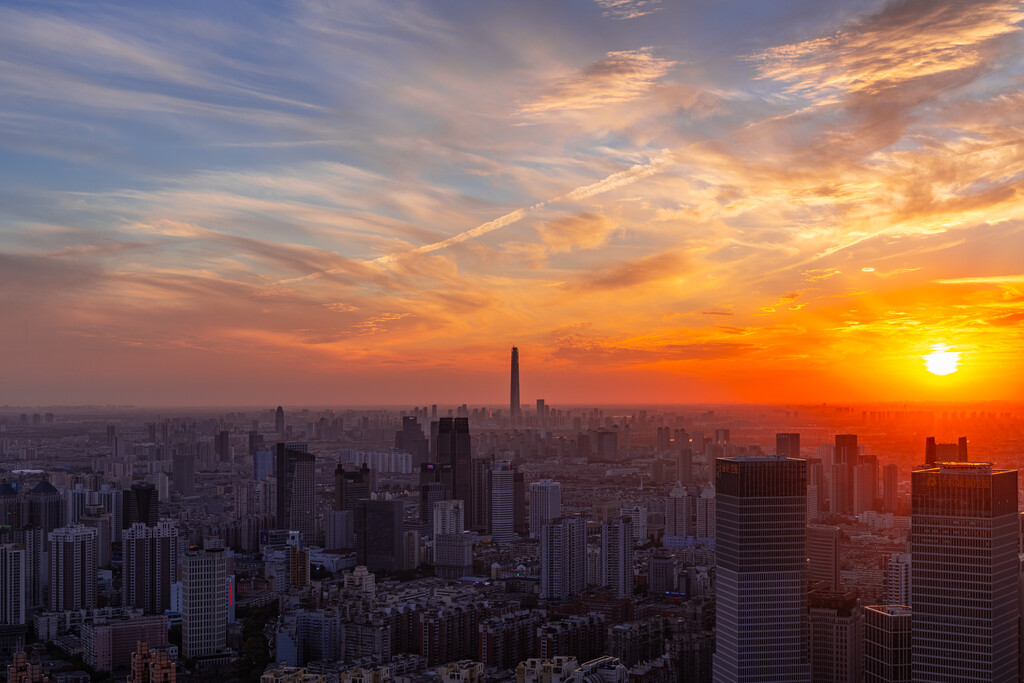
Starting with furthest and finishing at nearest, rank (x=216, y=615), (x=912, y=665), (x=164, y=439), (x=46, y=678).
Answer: (x=164, y=439)
(x=216, y=615)
(x=46, y=678)
(x=912, y=665)

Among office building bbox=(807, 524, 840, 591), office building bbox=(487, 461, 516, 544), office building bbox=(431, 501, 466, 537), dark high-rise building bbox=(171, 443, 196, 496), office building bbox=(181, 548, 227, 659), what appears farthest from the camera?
dark high-rise building bbox=(171, 443, 196, 496)

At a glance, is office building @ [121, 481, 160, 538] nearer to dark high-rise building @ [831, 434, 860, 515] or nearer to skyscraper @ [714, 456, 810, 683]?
skyscraper @ [714, 456, 810, 683]

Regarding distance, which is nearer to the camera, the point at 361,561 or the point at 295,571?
the point at 295,571

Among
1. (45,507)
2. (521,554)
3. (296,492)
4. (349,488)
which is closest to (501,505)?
(521,554)

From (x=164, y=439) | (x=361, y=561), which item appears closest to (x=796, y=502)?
(x=361, y=561)

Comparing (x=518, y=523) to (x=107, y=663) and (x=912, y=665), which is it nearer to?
(x=107, y=663)

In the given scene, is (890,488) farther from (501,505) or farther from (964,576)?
(501,505)

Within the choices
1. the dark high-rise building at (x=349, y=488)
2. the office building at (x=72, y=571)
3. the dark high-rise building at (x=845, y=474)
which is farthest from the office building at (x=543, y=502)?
the office building at (x=72, y=571)

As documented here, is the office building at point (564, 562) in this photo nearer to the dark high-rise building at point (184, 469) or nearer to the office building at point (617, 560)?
the office building at point (617, 560)

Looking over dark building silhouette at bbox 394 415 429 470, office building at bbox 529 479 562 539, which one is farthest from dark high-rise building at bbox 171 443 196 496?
office building at bbox 529 479 562 539
